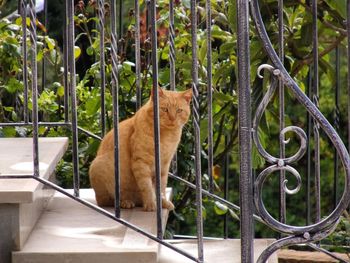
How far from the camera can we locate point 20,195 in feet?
10.4

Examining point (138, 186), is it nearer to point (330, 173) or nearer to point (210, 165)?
point (210, 165)

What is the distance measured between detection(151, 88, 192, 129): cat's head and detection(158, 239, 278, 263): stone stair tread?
53 centimetres

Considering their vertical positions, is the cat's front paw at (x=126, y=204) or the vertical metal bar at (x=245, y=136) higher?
the vertical metal bar at (x=245, y=136)

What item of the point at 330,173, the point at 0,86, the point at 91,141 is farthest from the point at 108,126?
the point at 330,173

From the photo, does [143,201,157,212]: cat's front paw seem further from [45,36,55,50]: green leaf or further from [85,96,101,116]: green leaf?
[45,36,55,50]: green leaf

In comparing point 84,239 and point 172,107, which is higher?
point 172,107

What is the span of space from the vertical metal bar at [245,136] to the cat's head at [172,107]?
1106mm

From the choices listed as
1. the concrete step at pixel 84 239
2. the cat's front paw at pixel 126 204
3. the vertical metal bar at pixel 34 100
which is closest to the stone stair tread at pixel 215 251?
the concrete step at pixel 84 239

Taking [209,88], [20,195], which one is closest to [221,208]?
[209,88]

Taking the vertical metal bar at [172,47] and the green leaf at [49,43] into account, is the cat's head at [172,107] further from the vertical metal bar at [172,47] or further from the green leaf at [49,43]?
the green leaf at [49,43]

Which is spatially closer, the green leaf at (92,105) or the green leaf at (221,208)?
the green leaf at (221,208)

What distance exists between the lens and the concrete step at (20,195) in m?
3.19

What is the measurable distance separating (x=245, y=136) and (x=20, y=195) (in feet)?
2.58

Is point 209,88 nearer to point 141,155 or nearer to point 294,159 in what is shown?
point 141,155
